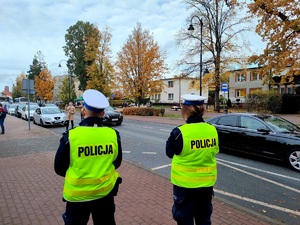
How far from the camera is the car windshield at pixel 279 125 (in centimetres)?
724

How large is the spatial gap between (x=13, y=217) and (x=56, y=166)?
2.15 m

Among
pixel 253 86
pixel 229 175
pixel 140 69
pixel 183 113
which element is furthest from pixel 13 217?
pixel 253 86

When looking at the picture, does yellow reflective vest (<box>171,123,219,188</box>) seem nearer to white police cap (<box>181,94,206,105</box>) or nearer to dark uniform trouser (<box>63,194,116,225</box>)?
white police cap (<box>181,94,206,105</box>)

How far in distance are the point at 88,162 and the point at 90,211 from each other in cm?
49

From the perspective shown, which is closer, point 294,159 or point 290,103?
point 294,159

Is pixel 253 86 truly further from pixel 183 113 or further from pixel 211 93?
pixel 183 113

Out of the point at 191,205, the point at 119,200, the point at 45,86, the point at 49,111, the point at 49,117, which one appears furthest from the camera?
the point at 45,86

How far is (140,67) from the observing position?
3031cm

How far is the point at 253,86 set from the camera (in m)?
48.2

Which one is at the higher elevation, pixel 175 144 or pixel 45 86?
pixel 45 86

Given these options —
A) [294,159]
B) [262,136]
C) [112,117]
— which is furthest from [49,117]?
[294,159]

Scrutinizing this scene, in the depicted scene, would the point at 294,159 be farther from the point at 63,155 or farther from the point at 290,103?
the point at 290,103

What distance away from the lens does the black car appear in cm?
676

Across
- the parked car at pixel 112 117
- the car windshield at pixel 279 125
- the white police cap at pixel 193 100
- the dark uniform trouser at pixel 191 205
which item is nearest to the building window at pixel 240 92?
the parked car at pixel 112 117
